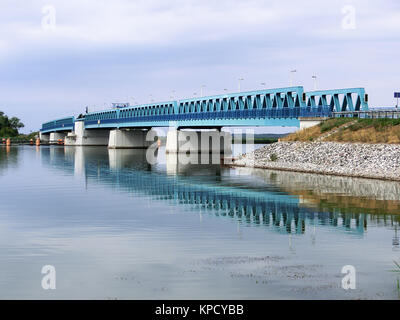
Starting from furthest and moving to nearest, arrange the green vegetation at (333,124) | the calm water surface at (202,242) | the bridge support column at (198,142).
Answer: the bridge support column at (198,142) < the green vegetation at (333,124) < the calm water surface at (202,242)

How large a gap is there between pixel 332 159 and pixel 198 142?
6688 centimetres

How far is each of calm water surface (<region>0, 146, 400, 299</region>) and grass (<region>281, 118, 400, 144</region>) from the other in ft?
54.9

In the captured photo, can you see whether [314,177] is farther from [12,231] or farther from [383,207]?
[12,231]

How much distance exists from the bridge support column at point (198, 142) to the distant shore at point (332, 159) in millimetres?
44825

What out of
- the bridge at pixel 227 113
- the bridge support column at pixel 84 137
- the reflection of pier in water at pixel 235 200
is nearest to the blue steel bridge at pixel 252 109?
the bridge at pixel 227 113

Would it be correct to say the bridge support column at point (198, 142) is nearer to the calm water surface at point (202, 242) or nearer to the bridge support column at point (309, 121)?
the bridge support column at point (309, 121)

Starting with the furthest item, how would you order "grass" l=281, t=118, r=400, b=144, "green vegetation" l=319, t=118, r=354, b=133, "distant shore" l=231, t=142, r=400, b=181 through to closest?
1. "green vegetation" l=319, t=118, r=354, b=133
2. "grass" l=281, t=118, r=400, b=144
3. "distant shore" l=231, t=142, r=400, b=181

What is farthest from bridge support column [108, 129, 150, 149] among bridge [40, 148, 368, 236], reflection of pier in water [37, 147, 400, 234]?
bridge [40, 148, 368, 236]

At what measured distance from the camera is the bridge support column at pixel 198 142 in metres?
122

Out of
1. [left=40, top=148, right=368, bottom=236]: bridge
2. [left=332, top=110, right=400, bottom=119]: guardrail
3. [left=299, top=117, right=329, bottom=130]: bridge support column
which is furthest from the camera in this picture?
[left=299, top=117, right=329, bottom=130]: bridge support column

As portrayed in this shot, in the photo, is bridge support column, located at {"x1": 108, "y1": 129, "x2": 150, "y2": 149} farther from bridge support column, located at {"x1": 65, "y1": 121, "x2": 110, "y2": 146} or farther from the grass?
the grass

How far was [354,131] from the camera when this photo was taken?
6662cm

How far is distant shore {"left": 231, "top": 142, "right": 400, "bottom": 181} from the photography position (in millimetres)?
53781

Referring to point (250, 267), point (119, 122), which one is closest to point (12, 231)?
point (250, 267)
